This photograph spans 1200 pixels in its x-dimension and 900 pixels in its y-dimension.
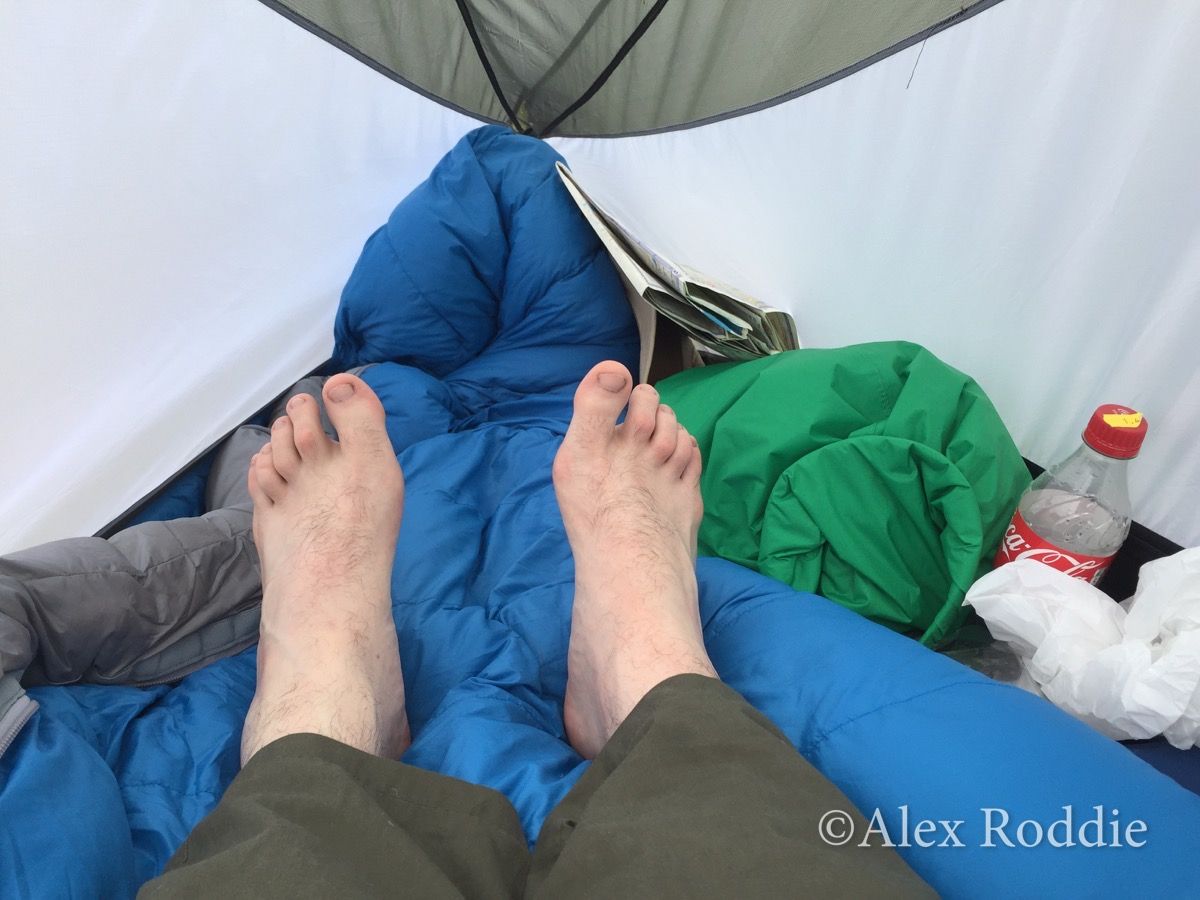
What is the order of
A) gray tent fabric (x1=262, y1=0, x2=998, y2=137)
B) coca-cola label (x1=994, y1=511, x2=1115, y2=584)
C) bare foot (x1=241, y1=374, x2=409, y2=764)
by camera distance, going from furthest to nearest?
gray tent fabric (x1=262, y1=0, x2=998, y2=137) → coca-cola label (x1=994, y1=511, x2=1115, y2=584) → bare foot (x1=241, y1=374, x2=409, y2=764)

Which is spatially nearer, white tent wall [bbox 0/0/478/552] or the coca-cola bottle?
the coca-cola bottle

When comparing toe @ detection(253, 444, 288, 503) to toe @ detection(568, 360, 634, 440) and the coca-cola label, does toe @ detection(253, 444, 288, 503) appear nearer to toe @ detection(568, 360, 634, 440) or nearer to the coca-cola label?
toe @ detection(568, 360, 634, 440)

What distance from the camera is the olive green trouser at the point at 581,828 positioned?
1.06ft

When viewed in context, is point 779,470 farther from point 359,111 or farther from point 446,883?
point 359,111

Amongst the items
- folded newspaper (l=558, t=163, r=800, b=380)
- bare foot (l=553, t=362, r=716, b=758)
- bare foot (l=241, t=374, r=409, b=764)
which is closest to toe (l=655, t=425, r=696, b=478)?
bare foot (l=553, t=362, r=716, b=758)

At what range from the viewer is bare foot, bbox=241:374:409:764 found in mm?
495

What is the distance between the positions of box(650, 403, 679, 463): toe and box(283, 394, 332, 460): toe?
1.04 feet

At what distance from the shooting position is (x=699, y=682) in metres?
0.45

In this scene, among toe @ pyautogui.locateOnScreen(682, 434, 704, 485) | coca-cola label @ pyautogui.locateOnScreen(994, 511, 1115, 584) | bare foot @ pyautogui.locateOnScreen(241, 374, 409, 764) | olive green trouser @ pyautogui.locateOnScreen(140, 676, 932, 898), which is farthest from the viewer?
toe @ pyautogui.locateOnScreen(682, 434, 704, 485)

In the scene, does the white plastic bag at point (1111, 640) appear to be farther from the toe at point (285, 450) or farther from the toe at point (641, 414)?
the toe at point (285, 450)

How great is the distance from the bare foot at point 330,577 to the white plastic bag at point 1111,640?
0.47 metres

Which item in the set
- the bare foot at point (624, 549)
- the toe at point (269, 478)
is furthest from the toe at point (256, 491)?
the bare foot at point (624, 549)

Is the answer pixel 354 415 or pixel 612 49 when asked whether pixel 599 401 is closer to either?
pixel 354 415

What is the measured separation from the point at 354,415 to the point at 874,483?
49cm
